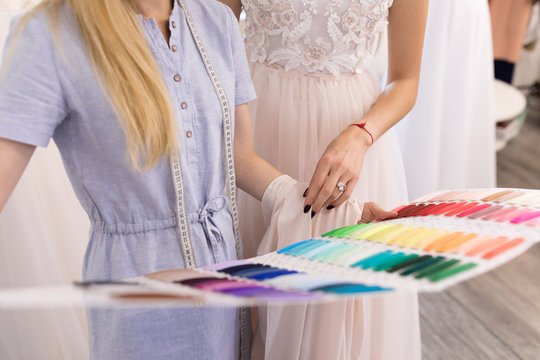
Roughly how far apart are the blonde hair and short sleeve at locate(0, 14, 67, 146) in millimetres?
21

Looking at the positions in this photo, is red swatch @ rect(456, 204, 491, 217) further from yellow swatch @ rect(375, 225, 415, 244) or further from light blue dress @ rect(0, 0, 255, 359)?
light blue dress @ rect(0, 0, 255, 359)

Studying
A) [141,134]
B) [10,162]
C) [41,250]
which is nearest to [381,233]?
[141,134]

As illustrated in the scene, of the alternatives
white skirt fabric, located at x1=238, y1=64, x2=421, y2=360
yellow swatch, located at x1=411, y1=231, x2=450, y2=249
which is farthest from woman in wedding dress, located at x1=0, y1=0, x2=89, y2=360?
yellow swatch, located at x1=411, y1=231, x2=450, y2=249

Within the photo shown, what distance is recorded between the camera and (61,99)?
0.61m

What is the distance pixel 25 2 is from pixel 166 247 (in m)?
0.75

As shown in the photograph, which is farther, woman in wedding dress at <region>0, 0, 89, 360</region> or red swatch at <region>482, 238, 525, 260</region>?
woman in wedding dress at <region>0, 0, 89, 360</region>

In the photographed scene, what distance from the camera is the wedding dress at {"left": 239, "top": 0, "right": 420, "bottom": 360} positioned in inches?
40.8

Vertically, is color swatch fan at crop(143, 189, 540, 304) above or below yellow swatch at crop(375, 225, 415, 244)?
above

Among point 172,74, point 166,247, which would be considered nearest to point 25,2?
point 172,74

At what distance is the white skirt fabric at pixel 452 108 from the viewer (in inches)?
86.2

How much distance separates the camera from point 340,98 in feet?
3.66

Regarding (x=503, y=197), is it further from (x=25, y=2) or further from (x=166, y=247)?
(x=25, y=2)

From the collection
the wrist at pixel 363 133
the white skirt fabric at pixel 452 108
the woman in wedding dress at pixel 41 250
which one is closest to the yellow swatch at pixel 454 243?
the wrist at pixel 363 133

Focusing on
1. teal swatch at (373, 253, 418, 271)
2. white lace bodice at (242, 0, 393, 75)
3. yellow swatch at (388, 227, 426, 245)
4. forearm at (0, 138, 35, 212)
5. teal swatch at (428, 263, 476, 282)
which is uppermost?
white lace bodice at (242, 0, 393, 75)
